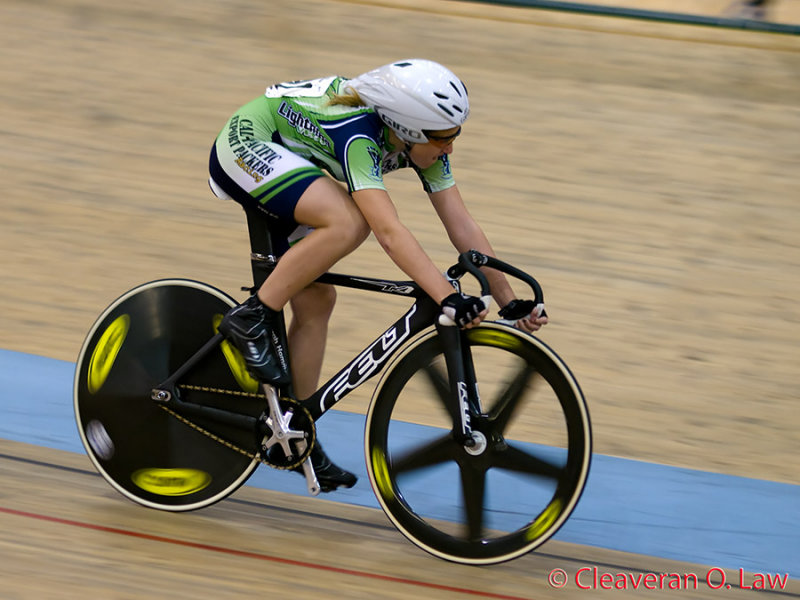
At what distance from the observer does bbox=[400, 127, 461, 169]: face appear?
291 centimetres

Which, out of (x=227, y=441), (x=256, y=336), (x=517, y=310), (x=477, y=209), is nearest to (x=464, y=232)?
(x=517, y=310)

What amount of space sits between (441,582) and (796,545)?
3.87ft

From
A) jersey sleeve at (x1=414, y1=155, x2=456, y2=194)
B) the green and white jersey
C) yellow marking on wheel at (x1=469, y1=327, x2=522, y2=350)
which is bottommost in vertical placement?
yellow marking on wheel at (x1=469, y1=327, x2=522, y2=350)

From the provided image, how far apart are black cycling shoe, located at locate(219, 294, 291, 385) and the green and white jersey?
41cm

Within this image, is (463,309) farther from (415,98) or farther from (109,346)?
(109,346)

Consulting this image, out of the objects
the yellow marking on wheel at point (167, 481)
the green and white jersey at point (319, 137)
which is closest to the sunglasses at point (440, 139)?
the green and white jersey at point (319, 137)

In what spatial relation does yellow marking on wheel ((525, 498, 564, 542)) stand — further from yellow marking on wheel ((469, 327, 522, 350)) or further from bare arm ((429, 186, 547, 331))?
bare arm ((429, 186, 547, 331))

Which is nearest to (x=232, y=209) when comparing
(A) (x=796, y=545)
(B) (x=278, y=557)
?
(B) (x=278, y=557)

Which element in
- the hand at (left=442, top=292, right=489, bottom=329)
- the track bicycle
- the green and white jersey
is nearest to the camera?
the hand at (left=442, top=292, right=489, bottom=329)

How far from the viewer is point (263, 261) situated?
317 centimetres

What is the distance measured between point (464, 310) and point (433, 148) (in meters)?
0.49

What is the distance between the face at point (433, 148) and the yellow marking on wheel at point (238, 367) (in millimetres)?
819

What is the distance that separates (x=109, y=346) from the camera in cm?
335

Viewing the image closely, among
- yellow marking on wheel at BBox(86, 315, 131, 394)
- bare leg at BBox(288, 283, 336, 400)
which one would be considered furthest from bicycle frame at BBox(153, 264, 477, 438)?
yellow marking on wheel at BBox(86, 315, 131, 394)
